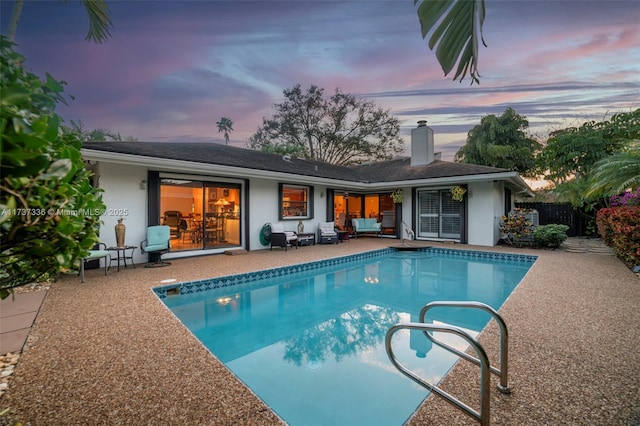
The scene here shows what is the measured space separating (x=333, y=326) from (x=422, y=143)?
38.4 ft

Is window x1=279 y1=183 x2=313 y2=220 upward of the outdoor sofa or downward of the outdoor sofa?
upward

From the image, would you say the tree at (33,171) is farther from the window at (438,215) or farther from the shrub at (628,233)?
the window at (438,215)

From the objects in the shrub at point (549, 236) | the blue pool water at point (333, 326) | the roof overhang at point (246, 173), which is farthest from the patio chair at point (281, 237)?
the shrub at point (549, 236)

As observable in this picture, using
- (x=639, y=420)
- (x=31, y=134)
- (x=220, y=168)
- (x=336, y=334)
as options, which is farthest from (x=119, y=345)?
(x=220, y=168)

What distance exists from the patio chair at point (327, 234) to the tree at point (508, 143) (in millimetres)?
17386

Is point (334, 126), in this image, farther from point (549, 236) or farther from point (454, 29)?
point (454, 29)

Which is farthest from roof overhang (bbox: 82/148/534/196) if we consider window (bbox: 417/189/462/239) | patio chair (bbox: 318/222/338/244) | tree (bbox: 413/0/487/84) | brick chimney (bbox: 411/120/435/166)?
tree (bbox: 413/0/487/84)

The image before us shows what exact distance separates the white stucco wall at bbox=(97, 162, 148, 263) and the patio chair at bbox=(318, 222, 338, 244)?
241 inches

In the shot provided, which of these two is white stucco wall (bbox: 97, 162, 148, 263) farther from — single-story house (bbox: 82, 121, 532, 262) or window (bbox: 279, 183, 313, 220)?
window (bbox: 279, 183, 313, 220)

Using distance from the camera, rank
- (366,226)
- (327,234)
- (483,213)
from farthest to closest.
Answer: (366,226) → (327,234) → (483,213)

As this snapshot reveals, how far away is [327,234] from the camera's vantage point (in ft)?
38.8

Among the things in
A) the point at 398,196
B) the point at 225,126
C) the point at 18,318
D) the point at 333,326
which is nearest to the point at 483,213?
the point at 398,196

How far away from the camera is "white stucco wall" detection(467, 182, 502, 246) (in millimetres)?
11172

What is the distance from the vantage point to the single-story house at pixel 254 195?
7.53 m
